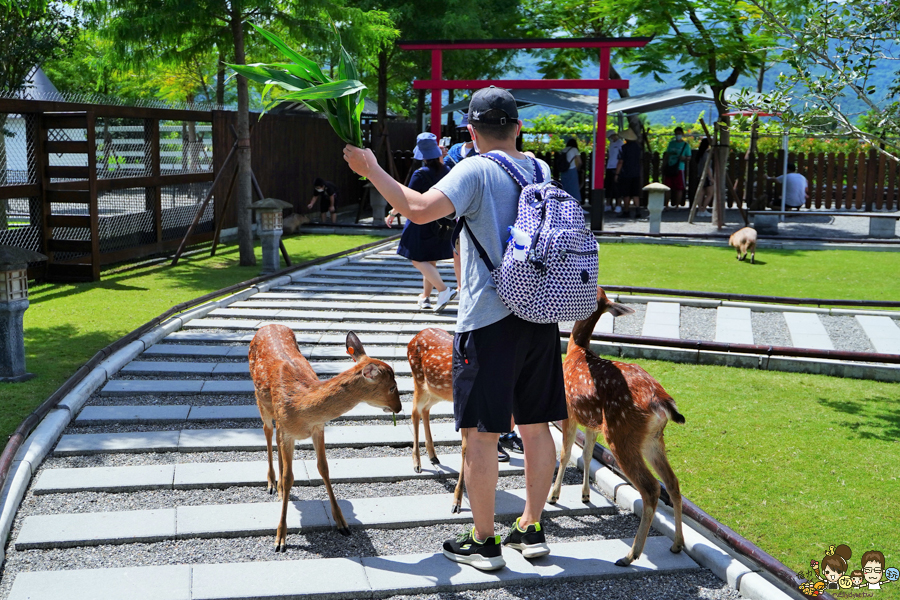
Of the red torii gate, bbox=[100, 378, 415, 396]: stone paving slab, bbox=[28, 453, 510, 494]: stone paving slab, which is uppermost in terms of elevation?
the red torii gate

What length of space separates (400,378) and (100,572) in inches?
138

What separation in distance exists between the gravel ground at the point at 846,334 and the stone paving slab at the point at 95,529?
21.2ft

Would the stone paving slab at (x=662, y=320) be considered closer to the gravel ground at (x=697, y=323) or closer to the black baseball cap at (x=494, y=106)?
the gravel ground at (x=697, y=323)

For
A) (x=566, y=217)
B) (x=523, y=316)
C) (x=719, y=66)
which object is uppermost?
(x=719, y=66)

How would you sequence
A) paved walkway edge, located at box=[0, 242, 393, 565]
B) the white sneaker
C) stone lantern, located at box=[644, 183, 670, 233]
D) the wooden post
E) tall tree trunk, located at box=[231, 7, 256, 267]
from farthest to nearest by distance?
stone lantern, located at box=[644, 183, 670, 233] < tall tree trunk, located at box=[231, 7, 256, 267] < the wooden post < the white sneaker < paved walkway edge, located at box=[0, 242, 393, 565]

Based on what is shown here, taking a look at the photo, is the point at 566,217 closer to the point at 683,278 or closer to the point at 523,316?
the point at 523,316

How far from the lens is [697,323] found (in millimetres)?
8969

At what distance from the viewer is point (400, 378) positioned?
6938 millimetres

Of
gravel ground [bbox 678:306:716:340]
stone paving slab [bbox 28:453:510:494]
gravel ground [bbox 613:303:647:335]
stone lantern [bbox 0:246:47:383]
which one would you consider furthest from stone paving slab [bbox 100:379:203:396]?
gravel ground [bbox 678:306:716:340]

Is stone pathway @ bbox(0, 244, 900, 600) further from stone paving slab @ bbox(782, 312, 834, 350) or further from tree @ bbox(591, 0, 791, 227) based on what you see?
tree @ bbox(591, 0, 791, 227)

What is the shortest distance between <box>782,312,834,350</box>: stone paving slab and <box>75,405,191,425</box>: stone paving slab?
18.6 ft

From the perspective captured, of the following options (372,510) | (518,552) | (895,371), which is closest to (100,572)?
(372,510)

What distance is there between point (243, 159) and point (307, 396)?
9.32 metres

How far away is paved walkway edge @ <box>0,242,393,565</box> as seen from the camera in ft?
14.0
